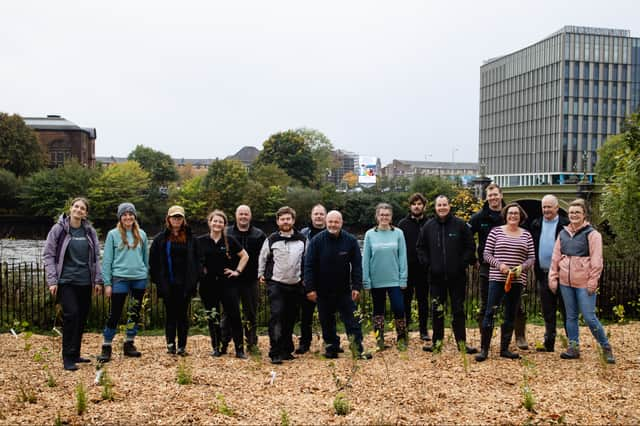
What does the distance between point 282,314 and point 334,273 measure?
85 centimetres

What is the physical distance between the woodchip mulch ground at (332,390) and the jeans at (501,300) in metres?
0.46

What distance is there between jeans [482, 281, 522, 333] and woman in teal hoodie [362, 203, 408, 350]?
1.08m

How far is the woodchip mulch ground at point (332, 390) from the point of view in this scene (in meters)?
5.34

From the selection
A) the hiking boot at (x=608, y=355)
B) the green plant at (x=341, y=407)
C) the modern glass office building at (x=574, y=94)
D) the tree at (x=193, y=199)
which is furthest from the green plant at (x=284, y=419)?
the modern glass office building at (x=574, y=94)

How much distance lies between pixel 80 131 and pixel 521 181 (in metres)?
66.2

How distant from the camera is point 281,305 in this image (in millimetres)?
7617

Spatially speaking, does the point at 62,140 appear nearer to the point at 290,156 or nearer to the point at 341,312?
the point at 290,156

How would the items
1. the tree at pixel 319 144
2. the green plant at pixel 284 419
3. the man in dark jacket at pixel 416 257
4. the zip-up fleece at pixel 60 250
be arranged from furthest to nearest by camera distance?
the tree at pixel 319 144
the man in dark jacket at pixel 416 257
the zip-up fleece at pixel 60 250
the green plant at pixel 284 419

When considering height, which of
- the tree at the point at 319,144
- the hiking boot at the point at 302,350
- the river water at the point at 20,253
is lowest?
the river water at the point at 20,253

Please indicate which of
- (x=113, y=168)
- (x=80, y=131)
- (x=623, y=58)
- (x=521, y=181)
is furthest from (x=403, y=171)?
(x=113, y=168)

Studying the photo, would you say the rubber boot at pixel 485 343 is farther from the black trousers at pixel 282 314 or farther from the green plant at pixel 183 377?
the green plant at pixel 183 377

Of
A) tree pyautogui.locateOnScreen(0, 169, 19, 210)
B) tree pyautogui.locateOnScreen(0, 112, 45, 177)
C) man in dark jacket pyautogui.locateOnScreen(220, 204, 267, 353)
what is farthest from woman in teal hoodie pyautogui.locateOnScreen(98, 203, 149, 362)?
tree pyautogui.locateOnScreen(0, 112, 45, 177)

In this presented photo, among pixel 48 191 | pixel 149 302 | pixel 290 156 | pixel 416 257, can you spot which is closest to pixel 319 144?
pixel 290 156

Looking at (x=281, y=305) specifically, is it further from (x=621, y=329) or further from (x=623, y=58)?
(x=623, y=58)
